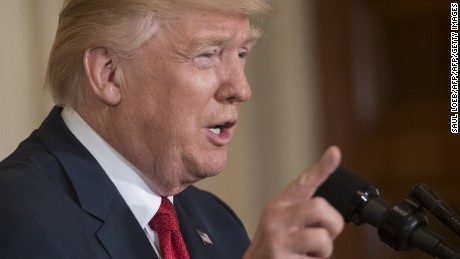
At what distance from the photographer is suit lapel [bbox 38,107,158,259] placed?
1697 millimetres

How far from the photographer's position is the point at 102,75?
182 centimetres

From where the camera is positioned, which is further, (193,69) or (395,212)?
(193,69)

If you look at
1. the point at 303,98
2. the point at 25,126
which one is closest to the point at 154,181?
the point at 25,126

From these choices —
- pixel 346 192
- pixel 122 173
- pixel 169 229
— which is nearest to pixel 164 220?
pixel 169 229

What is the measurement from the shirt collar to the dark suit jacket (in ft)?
0.08

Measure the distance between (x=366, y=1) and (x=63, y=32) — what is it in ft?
5.99

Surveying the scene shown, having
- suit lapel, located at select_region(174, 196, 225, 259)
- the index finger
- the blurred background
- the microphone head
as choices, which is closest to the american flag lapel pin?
suit lapel, located at select_region(174, 196, 225, 259)

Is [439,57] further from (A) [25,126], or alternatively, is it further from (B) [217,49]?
(B) [217,49]

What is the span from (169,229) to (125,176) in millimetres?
132

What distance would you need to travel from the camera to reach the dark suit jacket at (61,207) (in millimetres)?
1576

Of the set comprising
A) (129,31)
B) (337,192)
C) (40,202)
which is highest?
(129,31)

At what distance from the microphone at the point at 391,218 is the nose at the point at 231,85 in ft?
1.32

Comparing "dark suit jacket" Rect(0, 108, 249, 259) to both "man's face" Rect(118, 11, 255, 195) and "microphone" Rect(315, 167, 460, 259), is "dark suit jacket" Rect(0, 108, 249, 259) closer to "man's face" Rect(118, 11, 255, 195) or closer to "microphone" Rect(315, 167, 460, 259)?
"man's face" Rect(118, 11, 255, 195)

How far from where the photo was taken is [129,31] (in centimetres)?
178
